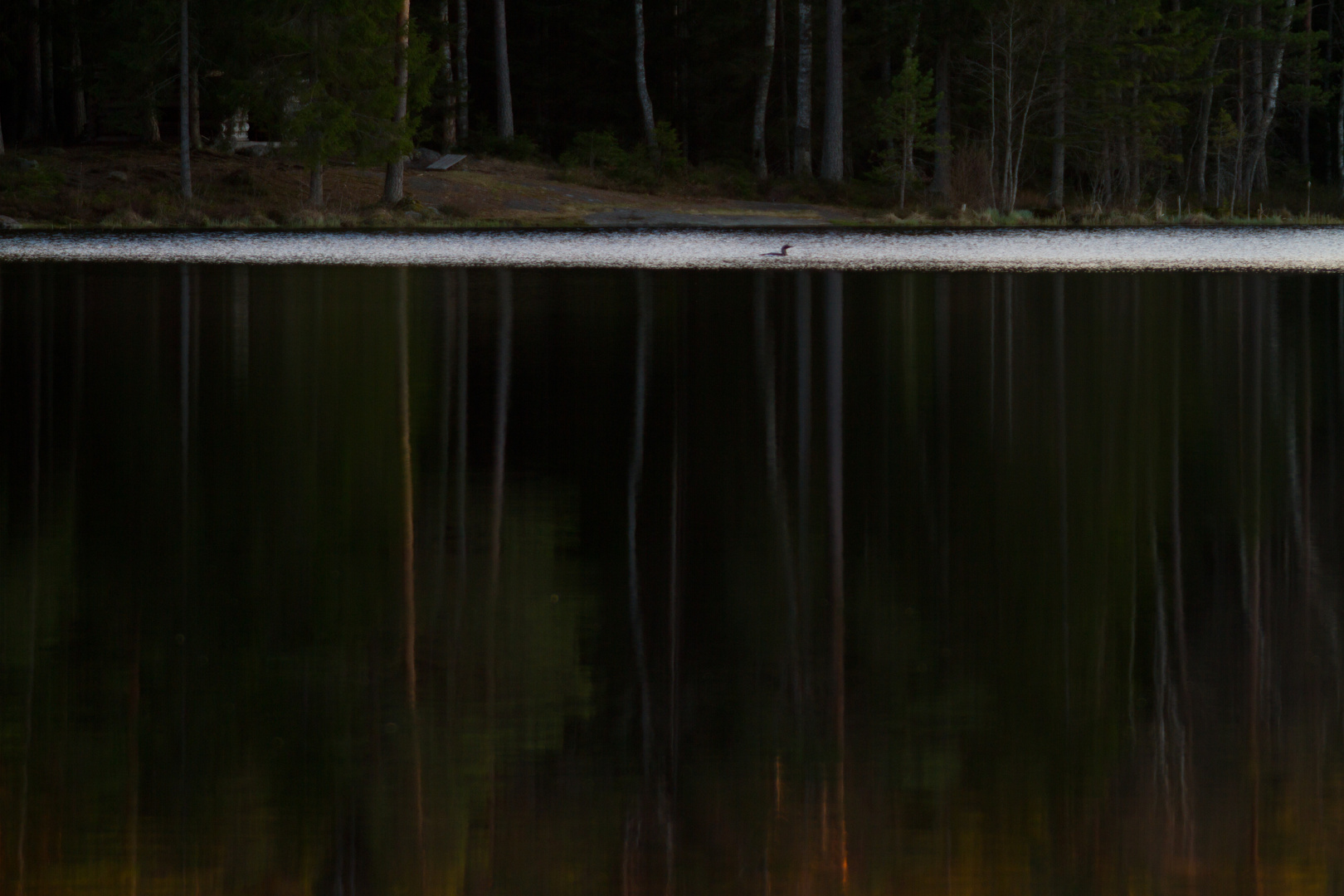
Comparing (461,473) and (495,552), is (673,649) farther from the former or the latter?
(461,473)

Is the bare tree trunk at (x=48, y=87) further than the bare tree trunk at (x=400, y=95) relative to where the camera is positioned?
Yes

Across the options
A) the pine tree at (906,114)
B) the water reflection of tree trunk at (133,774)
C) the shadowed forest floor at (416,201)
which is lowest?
the water reflection of tree trunk at (133,774)

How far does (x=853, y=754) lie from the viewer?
4.34 meters

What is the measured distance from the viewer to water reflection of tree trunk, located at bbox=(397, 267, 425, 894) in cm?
401

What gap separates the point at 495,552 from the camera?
6750mm

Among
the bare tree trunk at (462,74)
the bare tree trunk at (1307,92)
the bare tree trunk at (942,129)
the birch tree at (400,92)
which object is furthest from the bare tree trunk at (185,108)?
the bare tree trunk at (1307,92)

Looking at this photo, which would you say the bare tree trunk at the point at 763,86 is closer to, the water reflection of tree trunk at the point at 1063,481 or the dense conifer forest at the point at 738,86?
the dense conifer forest at the point at 738,86

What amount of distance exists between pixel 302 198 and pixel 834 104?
1663cm

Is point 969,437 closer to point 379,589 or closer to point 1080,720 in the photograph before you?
point 379,589

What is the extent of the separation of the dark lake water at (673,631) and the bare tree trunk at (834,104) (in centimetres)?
4330

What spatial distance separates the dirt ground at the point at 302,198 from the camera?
1655 inches

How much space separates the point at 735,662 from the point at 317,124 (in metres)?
40.4

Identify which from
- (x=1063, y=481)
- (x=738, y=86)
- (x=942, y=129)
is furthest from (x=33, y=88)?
(x=1063, y=481)

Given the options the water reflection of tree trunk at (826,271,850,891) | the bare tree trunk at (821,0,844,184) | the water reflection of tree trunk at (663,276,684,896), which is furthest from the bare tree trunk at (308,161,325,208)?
the water reflection of tree trunk at (663,276,684,896)
